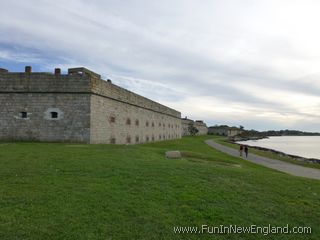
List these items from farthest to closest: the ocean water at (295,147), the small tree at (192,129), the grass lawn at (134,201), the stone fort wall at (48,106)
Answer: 1. the small tree at (192,129)
2. the ocean water at (295,147)
3. the stone fort wall at (48,106)
4. the grass lawn at (134,201)

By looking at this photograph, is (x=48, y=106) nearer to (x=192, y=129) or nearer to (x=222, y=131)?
(x=192, y=129)

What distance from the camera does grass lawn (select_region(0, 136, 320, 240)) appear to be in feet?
16.9

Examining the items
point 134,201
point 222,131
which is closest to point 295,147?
point 222,131

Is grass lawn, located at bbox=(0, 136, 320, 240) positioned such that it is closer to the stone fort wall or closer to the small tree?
the stone fort wall

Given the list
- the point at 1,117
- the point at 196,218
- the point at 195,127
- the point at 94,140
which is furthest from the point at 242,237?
the point at 195,127

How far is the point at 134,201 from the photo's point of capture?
6.55 m

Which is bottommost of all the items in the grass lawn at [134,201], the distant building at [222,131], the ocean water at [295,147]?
the ocean water at [295,147]

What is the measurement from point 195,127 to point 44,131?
8626cm

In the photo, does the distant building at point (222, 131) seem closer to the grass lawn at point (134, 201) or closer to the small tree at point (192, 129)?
the small tree at point (192, 129)

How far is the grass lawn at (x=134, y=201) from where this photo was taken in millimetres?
5156

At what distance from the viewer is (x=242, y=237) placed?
5.36m

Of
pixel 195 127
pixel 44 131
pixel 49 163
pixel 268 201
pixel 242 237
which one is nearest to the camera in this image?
pixel 242 237

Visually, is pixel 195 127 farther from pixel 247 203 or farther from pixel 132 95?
pixel 247 203

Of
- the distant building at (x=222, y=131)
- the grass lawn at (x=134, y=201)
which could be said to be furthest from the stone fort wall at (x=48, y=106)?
the distant building at (x=222, y=131)
